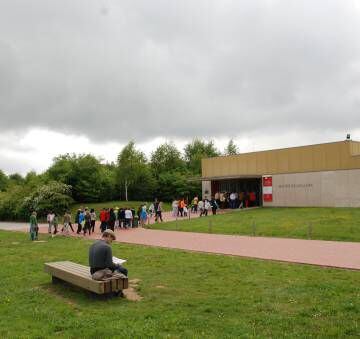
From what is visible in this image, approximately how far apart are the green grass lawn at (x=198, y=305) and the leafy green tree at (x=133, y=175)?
43450 millimetres

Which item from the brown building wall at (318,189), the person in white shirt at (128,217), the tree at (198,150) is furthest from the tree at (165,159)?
the person in white shirt at (128,217)

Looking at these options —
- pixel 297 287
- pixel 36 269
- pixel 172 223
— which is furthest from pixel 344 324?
pixel 172 223

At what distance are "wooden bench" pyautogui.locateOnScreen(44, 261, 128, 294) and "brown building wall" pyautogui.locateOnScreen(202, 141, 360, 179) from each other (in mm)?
26969

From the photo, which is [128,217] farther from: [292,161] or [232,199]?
[292,161]

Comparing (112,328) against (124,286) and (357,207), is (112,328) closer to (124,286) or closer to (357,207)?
(124,286)

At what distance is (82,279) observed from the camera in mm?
8344

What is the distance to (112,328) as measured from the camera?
620 cm

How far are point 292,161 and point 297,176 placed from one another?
1301mm

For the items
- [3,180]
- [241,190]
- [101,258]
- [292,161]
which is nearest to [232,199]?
[241,190]

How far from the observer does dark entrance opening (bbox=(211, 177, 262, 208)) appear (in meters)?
38.4

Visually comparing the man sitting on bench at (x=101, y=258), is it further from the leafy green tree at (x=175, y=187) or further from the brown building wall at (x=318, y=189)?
the leafy green tree at (x=175, y=187)

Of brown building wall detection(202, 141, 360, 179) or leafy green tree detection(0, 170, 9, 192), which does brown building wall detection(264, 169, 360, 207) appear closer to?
brown building wall detection(202, 141, 360, 179)

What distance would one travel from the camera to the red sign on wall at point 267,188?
A: 123ft

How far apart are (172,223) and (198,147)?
Result: 202 ft
